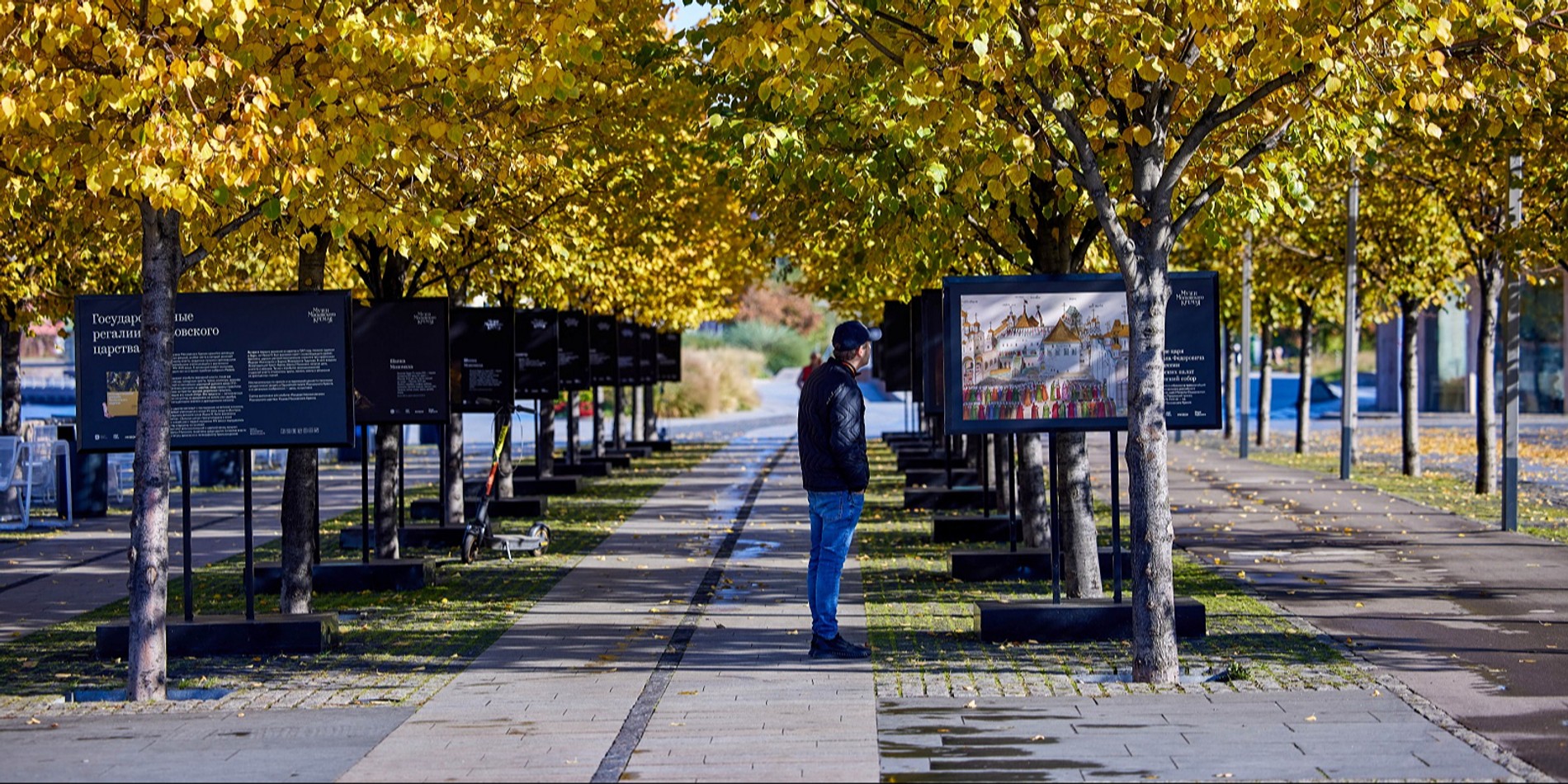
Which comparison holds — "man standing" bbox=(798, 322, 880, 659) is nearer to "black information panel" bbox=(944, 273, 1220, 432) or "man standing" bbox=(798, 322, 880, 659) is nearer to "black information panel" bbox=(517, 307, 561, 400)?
"black information panel" bbox=(944, 273, 1220, 432)

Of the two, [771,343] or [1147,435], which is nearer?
[1147,435]

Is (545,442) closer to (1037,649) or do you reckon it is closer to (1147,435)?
(1037,649)

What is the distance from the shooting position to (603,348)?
28781 millimetres

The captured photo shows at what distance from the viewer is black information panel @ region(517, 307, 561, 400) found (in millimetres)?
22375

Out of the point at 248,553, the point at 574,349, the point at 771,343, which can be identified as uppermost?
the point at 771,343

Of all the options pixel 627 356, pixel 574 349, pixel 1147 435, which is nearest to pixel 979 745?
pixel 1147 435

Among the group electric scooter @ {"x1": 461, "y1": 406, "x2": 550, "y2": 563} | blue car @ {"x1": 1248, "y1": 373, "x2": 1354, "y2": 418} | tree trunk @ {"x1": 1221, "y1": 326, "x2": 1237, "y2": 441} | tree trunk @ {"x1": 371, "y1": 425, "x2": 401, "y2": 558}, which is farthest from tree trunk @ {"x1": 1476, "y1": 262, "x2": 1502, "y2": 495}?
blue car @ {"x1": 1248, "y1": 373, "x2": 1354, "y2": 418}

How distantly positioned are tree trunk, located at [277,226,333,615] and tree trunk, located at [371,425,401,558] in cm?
267

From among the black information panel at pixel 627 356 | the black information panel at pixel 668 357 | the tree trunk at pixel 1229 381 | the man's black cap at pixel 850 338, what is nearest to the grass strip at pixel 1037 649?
the man's black cap at pixel 850 338

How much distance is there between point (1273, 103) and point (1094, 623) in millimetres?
3138

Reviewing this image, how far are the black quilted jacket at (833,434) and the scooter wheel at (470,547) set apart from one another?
255 inches

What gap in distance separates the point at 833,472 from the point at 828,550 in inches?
17.5

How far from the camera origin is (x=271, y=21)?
10070 mm

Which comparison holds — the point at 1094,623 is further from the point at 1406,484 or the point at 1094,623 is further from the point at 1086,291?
the point at 1406,484
